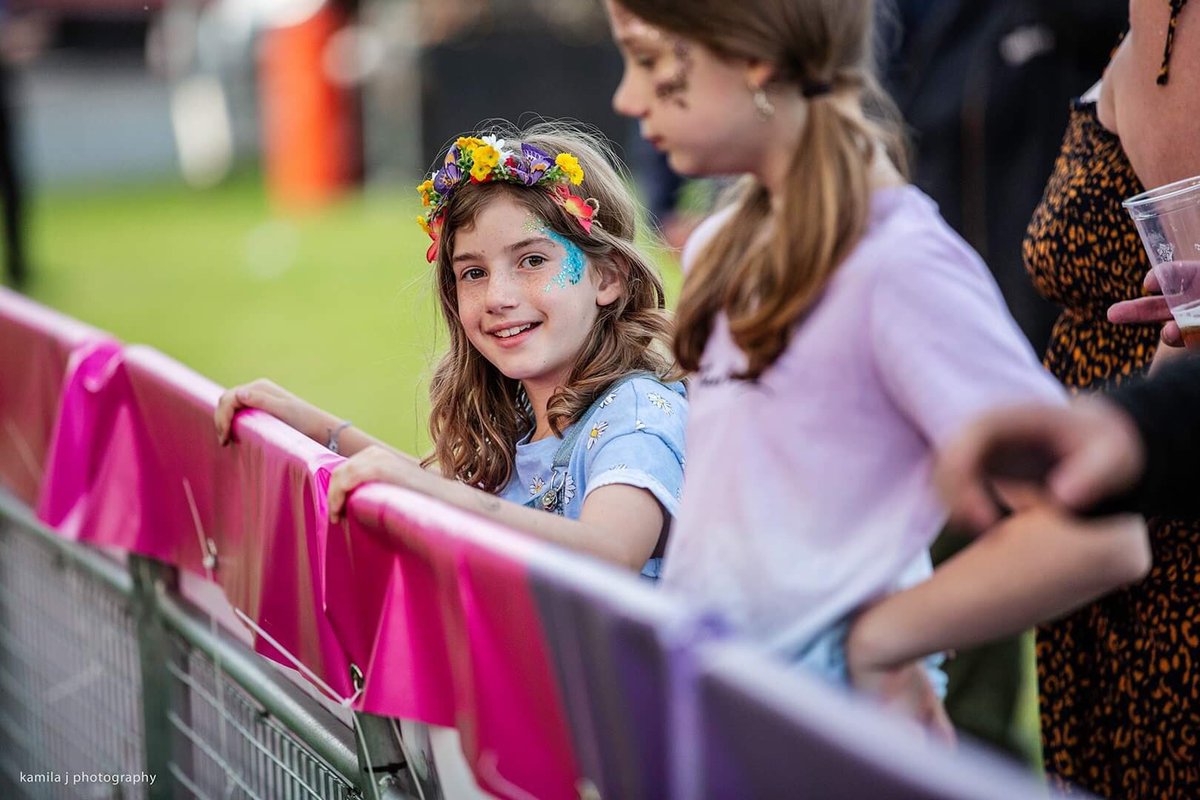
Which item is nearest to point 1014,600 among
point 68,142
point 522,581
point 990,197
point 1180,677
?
point 522,581

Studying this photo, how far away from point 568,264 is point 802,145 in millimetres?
964

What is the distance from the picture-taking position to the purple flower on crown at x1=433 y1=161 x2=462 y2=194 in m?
2.46

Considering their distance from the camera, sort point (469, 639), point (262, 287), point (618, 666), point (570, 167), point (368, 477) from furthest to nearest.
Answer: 1. point (262, 287)
2. point (570, 167)
3. point (368, 477)
4. point (469, 639)
5. point (618, 666)

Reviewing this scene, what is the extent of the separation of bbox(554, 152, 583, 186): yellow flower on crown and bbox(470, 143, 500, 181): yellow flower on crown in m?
0.11

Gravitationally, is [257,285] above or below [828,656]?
below

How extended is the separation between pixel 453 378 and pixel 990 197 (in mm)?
2222

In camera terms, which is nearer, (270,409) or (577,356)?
(270,409)

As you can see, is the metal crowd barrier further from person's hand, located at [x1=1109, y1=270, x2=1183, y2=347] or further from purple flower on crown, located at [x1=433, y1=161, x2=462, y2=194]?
person's hand, located at [x1=1109, y1=270, x2=1183, y2=347]

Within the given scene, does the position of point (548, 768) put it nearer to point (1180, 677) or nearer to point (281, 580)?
point (281, 580)

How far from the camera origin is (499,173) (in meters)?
2.45

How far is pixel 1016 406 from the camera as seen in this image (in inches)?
47.6

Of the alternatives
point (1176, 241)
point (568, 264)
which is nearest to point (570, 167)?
point (568, 264)

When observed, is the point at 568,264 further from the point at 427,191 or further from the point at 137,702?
the point at 137,702

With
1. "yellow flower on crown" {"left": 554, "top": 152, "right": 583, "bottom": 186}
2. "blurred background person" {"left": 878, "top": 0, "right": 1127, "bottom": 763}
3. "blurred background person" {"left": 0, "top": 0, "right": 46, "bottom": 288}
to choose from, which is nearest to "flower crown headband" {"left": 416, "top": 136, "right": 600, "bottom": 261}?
"yellow flower on crown" {"left": 554, "top": 152, "right": 583, "bottom": 186}
